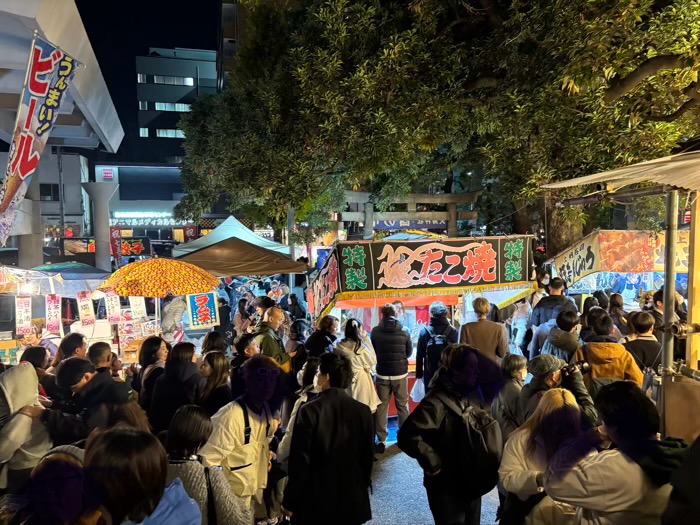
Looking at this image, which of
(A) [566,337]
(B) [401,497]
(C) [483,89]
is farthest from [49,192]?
(A) [566,337]

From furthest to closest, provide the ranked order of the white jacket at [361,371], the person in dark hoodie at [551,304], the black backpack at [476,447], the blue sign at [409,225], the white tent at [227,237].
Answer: the blue sign at [409,225] → the white tent at [227,237] → the person in dark hoodie at [551,304] → the white jacket at [361,371] → the black backpack at [476,447]

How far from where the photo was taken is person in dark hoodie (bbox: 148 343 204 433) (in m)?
4.67

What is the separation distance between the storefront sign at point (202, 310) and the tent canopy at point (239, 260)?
59cm

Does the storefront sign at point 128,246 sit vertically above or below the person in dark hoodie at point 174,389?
above

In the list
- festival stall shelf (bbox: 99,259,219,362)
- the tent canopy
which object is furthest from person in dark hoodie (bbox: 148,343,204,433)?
the tent canopy

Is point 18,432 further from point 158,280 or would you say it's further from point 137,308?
point 137,308

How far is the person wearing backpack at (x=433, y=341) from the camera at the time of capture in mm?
6426

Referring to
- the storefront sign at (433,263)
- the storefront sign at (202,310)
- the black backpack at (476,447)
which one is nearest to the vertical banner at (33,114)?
the storefront sign at (202,310)

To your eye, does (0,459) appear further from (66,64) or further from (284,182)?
(66,64)

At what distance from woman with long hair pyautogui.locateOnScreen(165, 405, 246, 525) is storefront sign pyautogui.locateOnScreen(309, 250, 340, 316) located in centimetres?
361

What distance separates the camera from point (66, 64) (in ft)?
23.9

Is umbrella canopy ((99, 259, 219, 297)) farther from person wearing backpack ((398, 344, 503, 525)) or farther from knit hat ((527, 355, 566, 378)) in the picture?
knit hat ((527, 355, 566, 378))

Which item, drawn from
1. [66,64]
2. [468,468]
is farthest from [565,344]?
[66,64]

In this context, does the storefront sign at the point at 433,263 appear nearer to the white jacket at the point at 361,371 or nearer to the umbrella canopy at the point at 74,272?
the white jacket at the point at 361,371
